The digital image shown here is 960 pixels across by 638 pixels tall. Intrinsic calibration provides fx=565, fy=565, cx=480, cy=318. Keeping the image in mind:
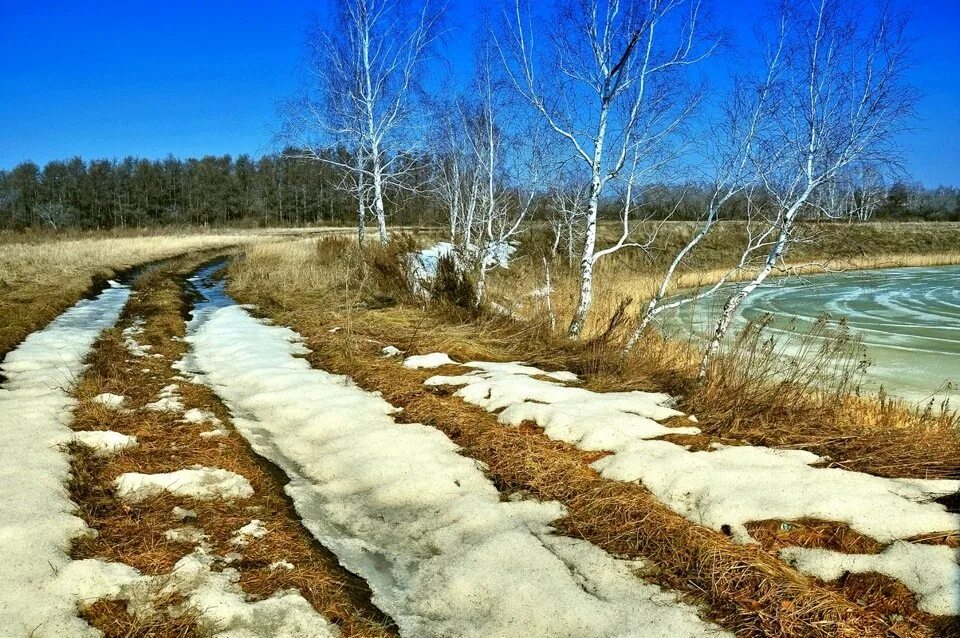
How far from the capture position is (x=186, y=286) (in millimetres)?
14289

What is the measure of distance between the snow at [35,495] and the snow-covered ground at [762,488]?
8.51 feet

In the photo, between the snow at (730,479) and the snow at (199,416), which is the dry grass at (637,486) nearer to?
the snow at (730,479)

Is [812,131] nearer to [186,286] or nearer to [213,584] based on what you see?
[213,584]

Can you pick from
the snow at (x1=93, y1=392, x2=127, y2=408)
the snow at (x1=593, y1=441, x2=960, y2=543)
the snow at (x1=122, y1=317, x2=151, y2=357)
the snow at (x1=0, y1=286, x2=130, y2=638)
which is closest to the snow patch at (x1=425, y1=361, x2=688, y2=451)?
the snow at (x1=593, y1=441, x2=960, y2=543)

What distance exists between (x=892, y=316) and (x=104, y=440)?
1524 cm

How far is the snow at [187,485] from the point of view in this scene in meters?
3.08

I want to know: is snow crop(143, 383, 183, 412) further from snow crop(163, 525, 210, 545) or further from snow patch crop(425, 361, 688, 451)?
snow patch crop(425, 361, 688, 451)

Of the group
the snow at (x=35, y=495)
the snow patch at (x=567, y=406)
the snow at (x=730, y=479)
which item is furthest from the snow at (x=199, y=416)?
the snow at (x=730, y=479)

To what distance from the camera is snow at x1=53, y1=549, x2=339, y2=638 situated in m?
2.09

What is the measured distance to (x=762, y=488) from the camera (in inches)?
114

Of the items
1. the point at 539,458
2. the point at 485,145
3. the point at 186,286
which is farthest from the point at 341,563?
the point at 485,145

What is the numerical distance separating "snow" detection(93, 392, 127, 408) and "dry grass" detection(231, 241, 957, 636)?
189cm

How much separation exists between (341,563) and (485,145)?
14.7 meters

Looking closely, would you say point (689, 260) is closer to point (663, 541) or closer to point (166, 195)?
point (663, 541)
